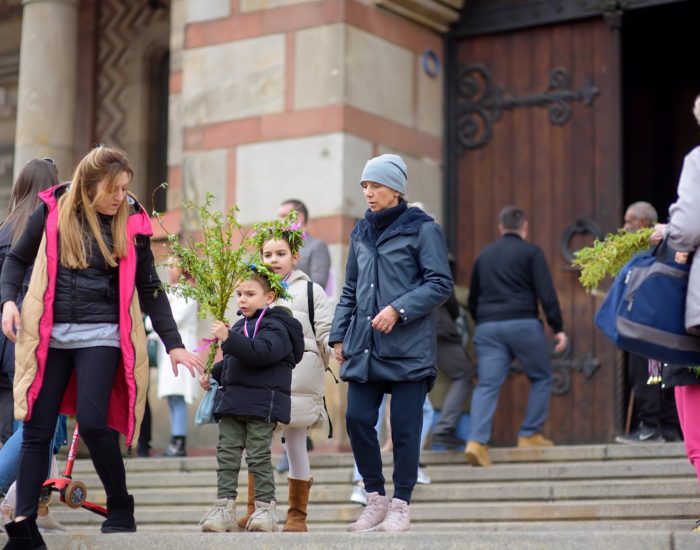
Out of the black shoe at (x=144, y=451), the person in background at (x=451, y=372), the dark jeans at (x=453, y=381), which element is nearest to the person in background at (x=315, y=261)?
the person in background at (x=451, y=372)

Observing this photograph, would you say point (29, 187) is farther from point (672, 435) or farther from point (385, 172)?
point (672, 435)

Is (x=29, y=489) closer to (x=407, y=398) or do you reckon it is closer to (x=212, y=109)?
(x=407, y=398)

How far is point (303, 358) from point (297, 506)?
819 mm

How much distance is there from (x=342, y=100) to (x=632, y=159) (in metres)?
4.38

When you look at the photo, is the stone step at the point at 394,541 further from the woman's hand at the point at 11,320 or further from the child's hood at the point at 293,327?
the child's hood at the point at 293,327

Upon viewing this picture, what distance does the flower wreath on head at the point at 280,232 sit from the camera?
7.31 metres

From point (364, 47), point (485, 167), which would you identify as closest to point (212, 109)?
point (364, 47)

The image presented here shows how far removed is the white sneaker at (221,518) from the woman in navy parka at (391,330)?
56cm

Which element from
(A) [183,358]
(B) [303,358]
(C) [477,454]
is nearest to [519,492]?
(C) [477,454]

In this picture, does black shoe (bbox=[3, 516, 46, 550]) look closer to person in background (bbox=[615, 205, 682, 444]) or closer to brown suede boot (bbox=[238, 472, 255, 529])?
brown suede boot (bbox=[238, 472, 255, 529])

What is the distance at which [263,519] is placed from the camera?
6797 millimetres

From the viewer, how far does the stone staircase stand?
826 cm

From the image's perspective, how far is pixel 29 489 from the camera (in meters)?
6.24

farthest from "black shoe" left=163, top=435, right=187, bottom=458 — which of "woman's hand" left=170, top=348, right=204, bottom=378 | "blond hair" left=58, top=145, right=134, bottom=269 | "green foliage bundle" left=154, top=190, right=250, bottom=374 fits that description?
"blond hair" left=58, top=145, right=134, bottom=269
